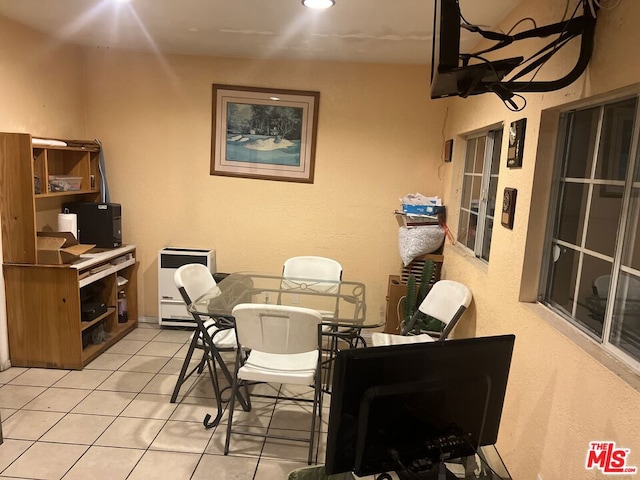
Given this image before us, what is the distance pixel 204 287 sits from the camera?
9.81ft

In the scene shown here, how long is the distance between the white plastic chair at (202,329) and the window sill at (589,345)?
1.70 m

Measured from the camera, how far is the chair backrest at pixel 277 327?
6.97 ft

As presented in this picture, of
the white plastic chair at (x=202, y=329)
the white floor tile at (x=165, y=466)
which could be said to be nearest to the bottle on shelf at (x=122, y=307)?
the white plastic chair at (x=202, y=329)

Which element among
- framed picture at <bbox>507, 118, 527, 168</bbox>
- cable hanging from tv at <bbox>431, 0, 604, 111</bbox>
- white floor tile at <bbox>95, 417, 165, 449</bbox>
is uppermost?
cable hanging from tv at <bbox>431, 0, 604, 111</bbox>

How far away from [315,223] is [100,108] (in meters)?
2.16

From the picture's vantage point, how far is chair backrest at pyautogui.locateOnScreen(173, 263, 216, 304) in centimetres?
271

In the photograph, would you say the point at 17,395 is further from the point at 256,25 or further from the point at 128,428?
the point at 256,25

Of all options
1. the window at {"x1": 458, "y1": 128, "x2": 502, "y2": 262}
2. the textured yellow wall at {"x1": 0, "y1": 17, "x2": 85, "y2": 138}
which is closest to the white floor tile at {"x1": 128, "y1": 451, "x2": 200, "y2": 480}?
the window at {"x1": 458, "y1": 128, "x2": 502, "y2": 262}

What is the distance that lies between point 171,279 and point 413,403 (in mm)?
3240

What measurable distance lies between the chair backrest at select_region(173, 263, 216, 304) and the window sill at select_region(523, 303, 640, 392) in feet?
6.30

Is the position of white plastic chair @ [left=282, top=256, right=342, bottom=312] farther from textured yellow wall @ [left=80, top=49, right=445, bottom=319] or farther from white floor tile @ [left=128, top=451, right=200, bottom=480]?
white floor tile @ [left=128, top=451, right=200, bottom=480]

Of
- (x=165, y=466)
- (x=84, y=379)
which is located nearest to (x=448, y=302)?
(x=165, y=466)

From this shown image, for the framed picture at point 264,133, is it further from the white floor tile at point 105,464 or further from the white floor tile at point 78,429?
the white floor tile at point 105,464

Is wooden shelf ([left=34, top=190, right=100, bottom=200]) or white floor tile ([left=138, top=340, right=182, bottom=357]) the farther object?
white floor tile ([left=138, top=340, right=182, bottom=357])
